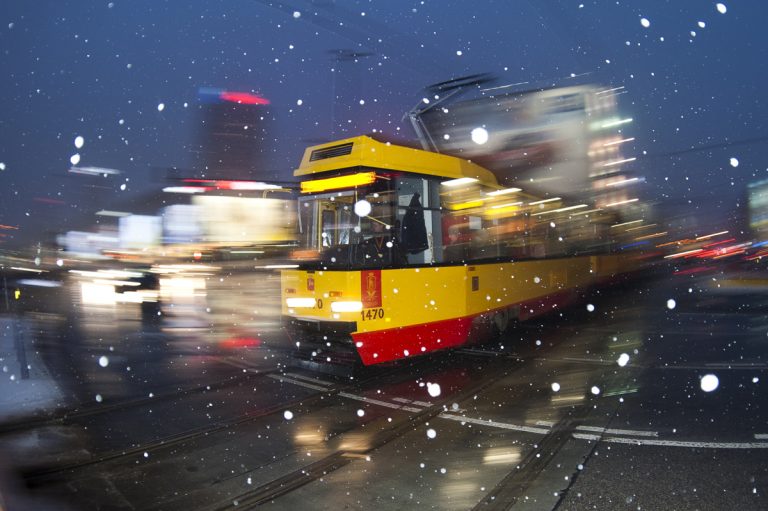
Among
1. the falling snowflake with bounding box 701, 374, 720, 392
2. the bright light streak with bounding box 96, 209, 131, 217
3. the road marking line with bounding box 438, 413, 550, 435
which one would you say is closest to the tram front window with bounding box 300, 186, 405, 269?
the road marking line with bounding box 438, 413, 550, 435

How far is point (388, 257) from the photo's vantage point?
770 centimetres

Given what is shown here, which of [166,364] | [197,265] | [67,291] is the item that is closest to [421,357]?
[166,364]

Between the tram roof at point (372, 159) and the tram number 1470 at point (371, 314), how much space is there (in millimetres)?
2145

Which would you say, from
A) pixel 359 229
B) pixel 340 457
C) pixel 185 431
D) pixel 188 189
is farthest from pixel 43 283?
pixel 340 457

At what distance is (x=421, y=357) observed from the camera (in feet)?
30.5

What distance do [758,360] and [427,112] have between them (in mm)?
8735

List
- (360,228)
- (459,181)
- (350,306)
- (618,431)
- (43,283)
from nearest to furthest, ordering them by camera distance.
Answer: (618,431)
(350,306)
(360,228)
(459,181)
(43,283)

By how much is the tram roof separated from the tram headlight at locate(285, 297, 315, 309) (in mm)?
2067

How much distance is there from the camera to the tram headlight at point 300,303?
A: 7.95m

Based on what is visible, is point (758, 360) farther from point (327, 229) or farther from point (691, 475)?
point (327, 229)

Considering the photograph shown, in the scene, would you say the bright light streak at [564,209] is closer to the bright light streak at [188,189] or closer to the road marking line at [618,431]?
the road marking line at [618,431]

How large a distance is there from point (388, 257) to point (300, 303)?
65.5 inches

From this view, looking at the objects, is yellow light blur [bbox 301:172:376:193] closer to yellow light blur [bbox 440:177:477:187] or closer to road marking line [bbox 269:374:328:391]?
yellow light blur [bbox 440:177:477:187]

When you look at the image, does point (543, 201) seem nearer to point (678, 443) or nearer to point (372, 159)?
point (372, 159)
